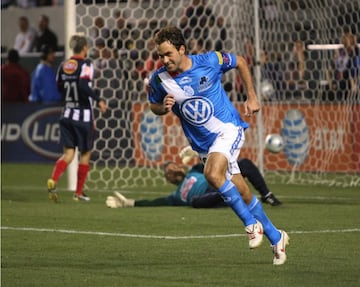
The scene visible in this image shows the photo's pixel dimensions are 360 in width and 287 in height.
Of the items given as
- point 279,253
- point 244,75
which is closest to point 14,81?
point 244,75

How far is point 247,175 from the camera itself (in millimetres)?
13117

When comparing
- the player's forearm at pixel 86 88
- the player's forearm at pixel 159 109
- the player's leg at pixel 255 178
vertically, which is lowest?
the player's leg at pixel 255 178

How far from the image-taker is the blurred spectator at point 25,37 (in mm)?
26109

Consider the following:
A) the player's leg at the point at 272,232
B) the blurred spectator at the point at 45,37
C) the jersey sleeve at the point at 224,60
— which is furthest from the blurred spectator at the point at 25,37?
the player's leg at the point at 272,232

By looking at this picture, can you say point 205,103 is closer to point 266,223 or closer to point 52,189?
point 266,223

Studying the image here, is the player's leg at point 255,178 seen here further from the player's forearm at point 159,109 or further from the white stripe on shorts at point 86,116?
the player's forearm at point 159,109

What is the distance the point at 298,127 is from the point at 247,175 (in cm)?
564

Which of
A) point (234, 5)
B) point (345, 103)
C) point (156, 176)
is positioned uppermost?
point (234, 5)

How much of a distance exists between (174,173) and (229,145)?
4.22 metres

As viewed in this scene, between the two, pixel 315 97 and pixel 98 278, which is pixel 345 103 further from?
pixel 98 278

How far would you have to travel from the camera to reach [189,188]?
43.5 ft

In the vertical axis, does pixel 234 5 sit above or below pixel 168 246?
above

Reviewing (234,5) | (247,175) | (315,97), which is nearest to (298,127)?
(315,97)

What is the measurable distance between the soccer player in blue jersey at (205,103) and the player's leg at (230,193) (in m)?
0.01
